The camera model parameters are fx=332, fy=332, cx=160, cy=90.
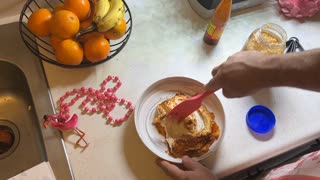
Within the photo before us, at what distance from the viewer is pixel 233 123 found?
83 cm

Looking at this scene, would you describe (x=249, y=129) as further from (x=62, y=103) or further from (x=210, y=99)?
(x=62, y=103)

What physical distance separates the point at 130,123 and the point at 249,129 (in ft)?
0.97

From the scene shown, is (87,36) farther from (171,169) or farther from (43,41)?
(171,169)

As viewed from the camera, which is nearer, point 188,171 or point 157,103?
point 188,171

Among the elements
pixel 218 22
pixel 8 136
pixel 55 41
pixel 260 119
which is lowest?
pixel 260 119

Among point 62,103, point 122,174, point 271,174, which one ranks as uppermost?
point 62,103

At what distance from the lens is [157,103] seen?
2.70 feet

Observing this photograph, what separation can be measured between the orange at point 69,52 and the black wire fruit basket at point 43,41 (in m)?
0.03

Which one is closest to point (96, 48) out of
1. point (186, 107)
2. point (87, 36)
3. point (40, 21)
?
point (87, 36)

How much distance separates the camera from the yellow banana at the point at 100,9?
0.76 metres

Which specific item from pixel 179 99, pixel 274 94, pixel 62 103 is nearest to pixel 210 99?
pixel 179 99

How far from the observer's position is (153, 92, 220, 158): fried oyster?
0.76 metres

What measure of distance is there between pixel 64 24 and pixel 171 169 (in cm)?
40

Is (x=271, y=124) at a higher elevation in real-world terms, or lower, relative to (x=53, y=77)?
lower
